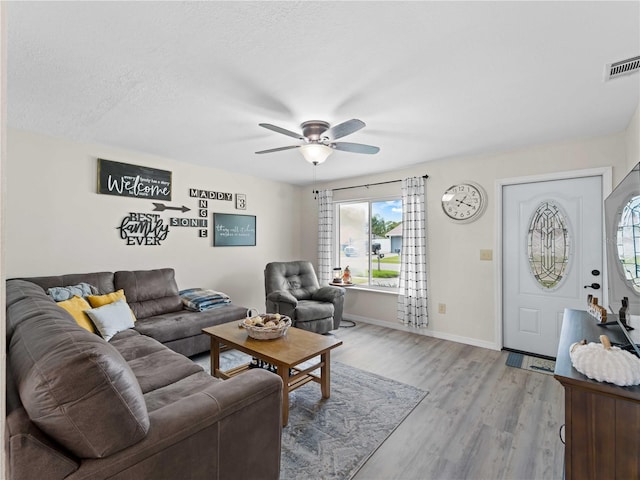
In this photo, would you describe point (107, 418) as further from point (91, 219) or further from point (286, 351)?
point (91, 219)

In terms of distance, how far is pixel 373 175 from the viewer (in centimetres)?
467

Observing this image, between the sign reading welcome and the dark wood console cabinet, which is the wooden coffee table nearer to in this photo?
the dark wood console cabinet

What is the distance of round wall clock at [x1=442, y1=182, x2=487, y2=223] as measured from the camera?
3.64 meters

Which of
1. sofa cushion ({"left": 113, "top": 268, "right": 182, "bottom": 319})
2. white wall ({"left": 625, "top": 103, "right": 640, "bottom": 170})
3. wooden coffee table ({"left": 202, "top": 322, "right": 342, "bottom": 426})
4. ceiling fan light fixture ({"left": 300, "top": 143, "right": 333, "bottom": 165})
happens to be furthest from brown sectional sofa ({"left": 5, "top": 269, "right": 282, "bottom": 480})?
white wall ({"left": 625, "top": 103, "right": 640, "bottom": 170})

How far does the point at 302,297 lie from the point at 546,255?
2994 mm

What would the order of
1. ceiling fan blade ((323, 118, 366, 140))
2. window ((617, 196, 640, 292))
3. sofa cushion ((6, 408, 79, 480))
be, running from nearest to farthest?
sofa cushion ((6, 408, 79, 480)) → window ((617, 196, 640, 292)) → ceiling fan blade ((323, 118, 366, 140))

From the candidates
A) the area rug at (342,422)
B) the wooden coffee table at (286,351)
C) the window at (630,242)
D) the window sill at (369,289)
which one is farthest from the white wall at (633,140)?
the window sill at (369,289)

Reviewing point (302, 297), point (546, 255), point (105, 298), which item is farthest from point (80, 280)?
point (546, 255)

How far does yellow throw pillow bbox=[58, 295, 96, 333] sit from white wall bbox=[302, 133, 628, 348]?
361 centimetres

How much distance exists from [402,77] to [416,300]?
295cm

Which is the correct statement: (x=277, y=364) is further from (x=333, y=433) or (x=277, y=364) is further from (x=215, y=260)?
(x=215, y=260)

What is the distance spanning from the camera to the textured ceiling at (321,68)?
142 cm

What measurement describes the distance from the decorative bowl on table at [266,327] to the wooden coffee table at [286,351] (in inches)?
1.6

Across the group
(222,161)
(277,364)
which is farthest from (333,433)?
(222,161)
